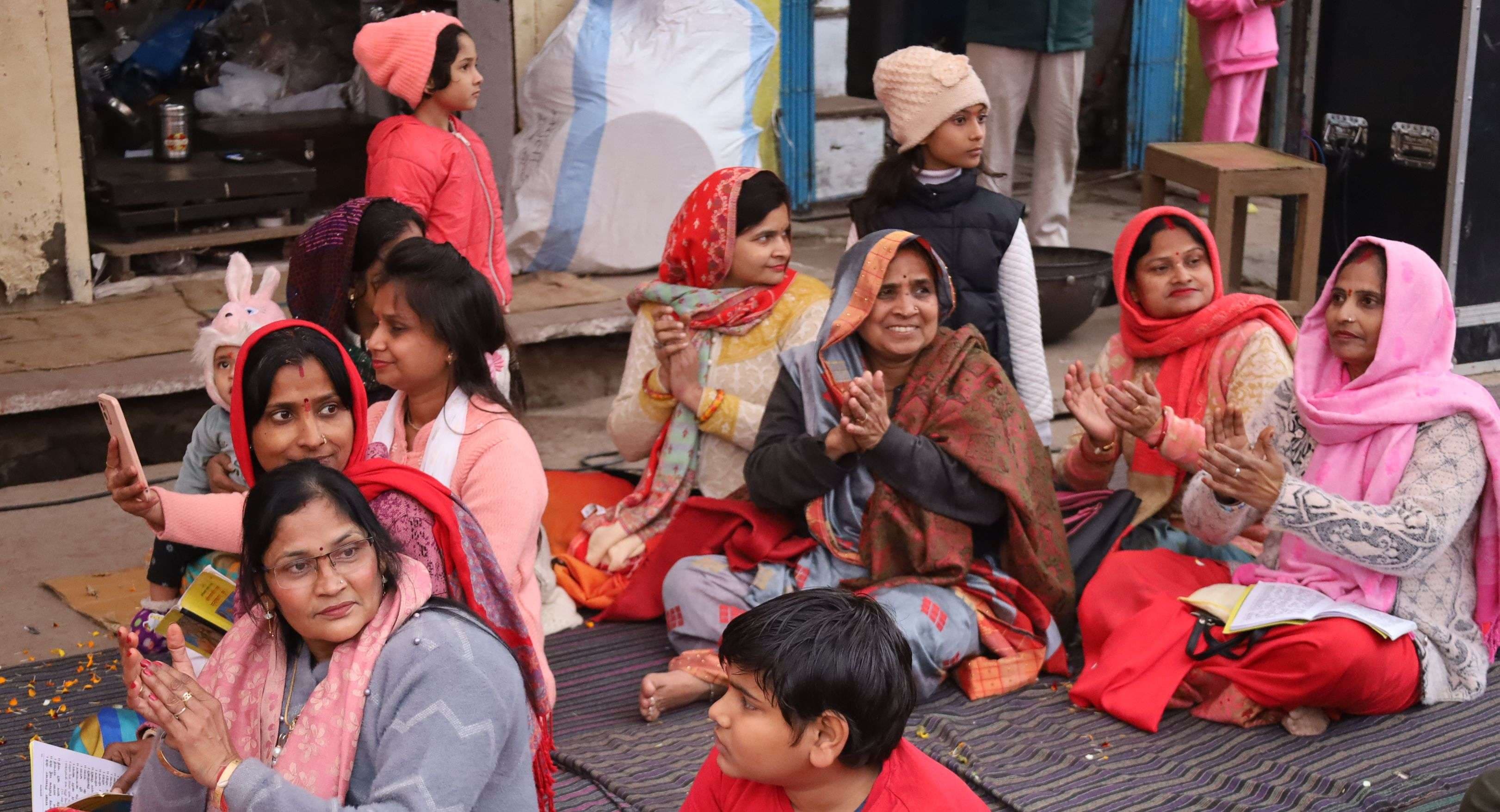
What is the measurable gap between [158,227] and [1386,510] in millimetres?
5060

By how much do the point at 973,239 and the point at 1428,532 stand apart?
1.52 metres

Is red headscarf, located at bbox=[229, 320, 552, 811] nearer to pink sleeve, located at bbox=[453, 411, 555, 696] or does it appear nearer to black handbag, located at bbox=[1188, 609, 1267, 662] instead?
pink sleeve, located at bbox=[453, 411, 555, 696]

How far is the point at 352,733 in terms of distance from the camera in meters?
2.15

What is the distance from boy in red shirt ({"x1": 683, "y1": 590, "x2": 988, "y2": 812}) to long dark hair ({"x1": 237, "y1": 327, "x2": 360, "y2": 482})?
103cm

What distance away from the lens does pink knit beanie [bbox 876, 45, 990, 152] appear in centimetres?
430

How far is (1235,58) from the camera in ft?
25.2

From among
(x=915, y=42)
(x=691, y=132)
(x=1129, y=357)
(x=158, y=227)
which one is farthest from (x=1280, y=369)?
(x=915, y=42)

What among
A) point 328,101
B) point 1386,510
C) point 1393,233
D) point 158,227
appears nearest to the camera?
point 1386,510

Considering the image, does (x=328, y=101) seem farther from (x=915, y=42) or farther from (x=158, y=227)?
(x=915, y=42)

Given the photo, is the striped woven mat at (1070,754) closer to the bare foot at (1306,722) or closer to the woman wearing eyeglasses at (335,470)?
the bare foot at (1306,722)

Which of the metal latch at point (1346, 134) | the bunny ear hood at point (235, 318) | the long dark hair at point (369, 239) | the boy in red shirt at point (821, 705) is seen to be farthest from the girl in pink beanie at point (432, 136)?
the metal latch at point (1346, 134)

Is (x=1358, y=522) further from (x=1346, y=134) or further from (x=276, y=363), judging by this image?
(x=1346, y=134)

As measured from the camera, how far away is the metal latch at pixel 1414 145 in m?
5.64

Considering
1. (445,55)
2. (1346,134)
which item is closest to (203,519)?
(445,55)
